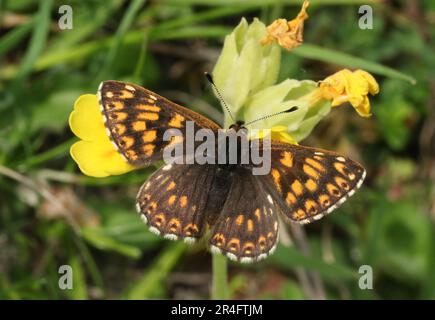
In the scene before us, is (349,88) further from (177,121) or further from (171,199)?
(171,199)

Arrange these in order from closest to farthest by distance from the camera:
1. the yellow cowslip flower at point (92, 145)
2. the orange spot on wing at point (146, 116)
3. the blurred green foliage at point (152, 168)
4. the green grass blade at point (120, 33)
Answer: the orange spot on wing at point (146, 116)
the yellow cowslip flower at point (92, 145)
the green grass blade at point (120, 33)
the blurred green foliage at point (152, 168)

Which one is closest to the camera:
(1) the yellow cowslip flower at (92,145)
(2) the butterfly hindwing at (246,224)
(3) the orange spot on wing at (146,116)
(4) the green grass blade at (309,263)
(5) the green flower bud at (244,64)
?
(2) the butterfly hindwing at (246,224)

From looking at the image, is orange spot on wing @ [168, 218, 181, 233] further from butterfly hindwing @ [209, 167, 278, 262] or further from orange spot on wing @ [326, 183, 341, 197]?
orange spot on wing @ [326, 183, 341, 197]

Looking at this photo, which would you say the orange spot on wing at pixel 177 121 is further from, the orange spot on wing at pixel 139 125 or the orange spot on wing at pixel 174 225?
the orange spot on wing at pixel 174 225

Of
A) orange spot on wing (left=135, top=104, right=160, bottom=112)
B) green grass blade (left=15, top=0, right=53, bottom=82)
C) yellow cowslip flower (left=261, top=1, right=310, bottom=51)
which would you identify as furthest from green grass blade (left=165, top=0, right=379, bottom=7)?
orange spot on wing (left=135, top=104, right=160, bottom=112)

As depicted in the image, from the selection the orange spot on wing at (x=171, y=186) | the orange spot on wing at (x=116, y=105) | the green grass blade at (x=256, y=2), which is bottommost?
the orange spot on wing at (x=171, y=186)

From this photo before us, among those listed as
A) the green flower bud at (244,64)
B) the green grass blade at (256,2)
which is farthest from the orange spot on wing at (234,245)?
the green grass blade at (256,2)

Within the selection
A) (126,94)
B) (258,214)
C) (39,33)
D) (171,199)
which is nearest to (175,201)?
(171,199)
